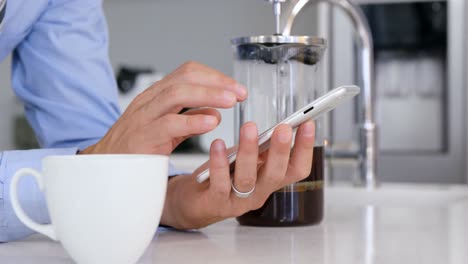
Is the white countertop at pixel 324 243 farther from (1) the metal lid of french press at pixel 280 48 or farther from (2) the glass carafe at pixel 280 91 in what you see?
(1) the metal lid of french press at pixel 280 48

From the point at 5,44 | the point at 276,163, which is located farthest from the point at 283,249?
the point at 5,44

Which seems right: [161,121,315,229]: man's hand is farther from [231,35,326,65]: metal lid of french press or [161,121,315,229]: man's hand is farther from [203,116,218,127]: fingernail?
[231,35,326,65]: metal lid of french press

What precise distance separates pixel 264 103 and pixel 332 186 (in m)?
0.61

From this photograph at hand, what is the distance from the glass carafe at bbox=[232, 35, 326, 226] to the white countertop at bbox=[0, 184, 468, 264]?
0.06 feet

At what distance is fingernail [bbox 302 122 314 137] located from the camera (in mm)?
650

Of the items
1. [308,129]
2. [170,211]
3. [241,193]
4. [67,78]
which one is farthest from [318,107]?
[67,78]

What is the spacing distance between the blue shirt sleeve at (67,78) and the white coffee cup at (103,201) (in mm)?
515

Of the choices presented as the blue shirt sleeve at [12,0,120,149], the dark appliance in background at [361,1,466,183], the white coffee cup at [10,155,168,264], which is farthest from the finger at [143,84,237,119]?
the dark appliance in background at [361,1,466,183]

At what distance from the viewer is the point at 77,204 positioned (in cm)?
54

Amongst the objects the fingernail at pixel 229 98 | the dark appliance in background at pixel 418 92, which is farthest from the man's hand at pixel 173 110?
the dark appliance in background at pixel 418 92

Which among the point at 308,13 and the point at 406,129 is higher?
the point at 308,13

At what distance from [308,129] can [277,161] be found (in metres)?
0.04

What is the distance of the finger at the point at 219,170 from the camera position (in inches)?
25.3

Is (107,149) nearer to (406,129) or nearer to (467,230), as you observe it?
(467,230)
